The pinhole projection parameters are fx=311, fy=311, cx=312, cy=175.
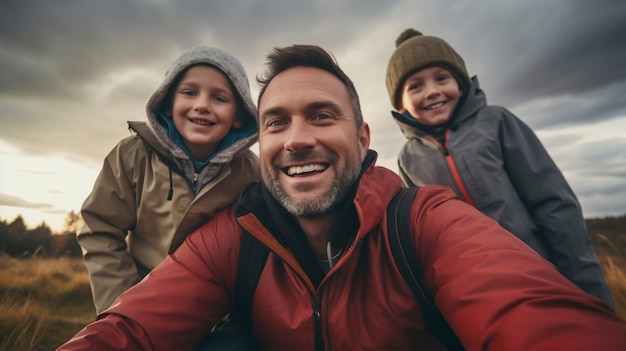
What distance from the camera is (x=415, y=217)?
6.46 feet

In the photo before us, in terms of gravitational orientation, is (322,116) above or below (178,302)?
above

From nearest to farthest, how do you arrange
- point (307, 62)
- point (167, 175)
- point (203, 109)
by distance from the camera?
point (307, 62) → point (167, 175) → point (203, 109)

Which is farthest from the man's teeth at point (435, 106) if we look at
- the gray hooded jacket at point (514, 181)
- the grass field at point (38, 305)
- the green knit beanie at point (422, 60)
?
the grass field at point (38, 305)

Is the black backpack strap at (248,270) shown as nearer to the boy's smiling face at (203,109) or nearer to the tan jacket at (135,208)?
the tan jacket at (135,208)

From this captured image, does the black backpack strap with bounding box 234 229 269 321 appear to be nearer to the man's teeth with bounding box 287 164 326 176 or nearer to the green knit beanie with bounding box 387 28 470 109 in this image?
the man's teeth with bounding box 287 164 326 176

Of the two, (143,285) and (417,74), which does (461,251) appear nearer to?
(143,285)

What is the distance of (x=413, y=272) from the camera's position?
6.05ft

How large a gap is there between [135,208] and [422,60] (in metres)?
3.67

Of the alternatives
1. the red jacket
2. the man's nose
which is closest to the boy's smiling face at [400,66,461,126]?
the red jacket

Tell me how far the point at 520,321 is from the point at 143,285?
7.14 feet

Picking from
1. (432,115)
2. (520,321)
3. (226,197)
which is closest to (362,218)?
(520,321)

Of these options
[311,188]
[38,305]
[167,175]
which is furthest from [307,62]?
[38,305]

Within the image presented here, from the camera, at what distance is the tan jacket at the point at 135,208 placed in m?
2.89

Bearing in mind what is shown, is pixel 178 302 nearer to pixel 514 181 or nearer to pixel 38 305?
pixel 514 181
